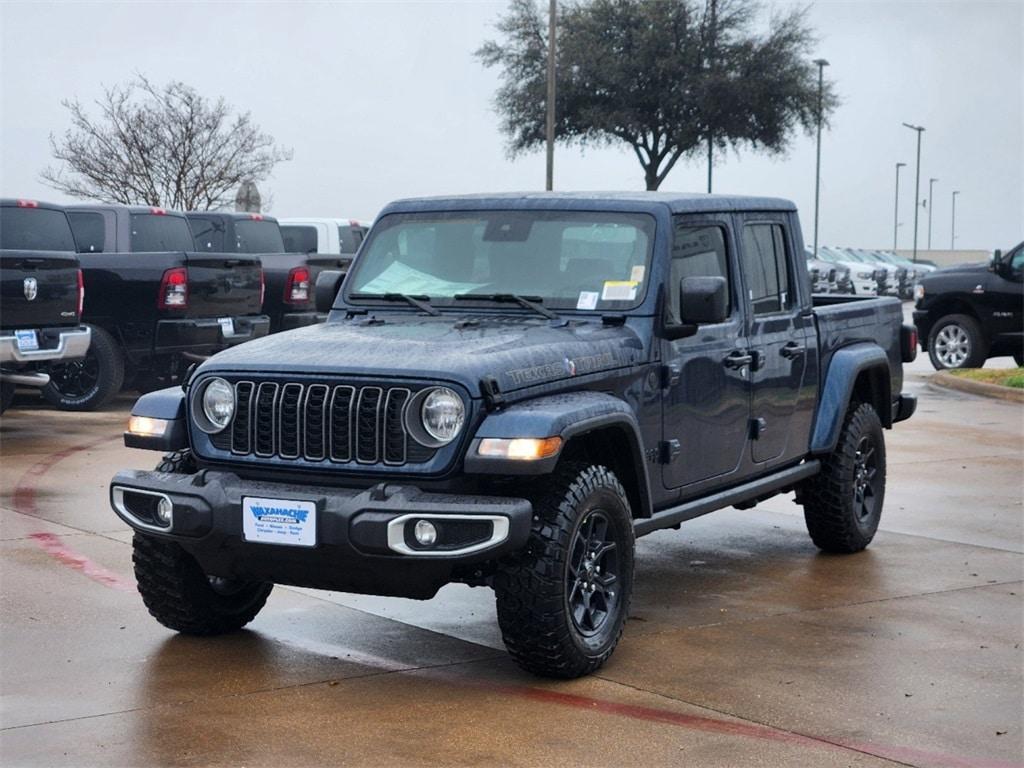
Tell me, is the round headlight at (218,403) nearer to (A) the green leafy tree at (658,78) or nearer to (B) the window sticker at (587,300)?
(B) the window sticker at (587,300)

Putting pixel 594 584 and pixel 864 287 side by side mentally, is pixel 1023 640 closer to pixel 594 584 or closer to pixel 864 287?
pixel 594 584

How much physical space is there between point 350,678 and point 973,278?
52.2 ft

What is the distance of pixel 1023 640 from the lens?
6.67m

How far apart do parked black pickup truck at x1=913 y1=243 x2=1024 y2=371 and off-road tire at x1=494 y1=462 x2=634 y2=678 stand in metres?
15.0

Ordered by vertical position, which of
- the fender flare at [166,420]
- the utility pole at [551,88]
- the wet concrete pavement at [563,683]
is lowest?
the wet concrete pavement at [563,683]

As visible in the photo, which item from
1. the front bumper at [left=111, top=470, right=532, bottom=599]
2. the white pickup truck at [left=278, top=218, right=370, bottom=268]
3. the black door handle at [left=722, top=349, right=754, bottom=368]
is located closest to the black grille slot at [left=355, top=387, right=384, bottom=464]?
the front bumper at [left=111, top=470, right=532, bottom=599]

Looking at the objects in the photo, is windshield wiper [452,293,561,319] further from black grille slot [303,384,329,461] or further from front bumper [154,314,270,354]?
front bumper [154,314,270,354]

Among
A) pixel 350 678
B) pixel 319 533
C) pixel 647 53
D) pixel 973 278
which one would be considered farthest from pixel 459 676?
pixel 647 53

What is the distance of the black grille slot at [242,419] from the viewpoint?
19.1 ft

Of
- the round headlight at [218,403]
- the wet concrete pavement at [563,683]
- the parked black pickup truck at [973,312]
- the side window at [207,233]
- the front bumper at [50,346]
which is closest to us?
the wet concrete pavement at [563,683]

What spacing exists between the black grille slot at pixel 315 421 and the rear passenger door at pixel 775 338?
7.90 ft

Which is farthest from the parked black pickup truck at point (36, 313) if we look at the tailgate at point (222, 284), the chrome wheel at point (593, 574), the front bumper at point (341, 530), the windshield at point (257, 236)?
the chrome wheel at point (593, 574)

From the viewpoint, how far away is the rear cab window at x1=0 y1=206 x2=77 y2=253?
1450 cm

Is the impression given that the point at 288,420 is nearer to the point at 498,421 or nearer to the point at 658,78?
the point at 498,421
